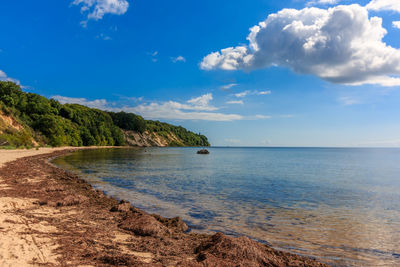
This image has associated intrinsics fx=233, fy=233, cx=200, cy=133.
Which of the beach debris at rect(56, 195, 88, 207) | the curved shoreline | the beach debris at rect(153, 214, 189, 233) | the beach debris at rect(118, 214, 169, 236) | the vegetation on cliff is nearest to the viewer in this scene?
the curved shoreline

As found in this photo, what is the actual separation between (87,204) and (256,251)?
8815mm

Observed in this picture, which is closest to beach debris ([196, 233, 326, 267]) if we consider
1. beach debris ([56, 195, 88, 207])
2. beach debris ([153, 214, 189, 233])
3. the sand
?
beach debris ([153, 214, 189, 233])

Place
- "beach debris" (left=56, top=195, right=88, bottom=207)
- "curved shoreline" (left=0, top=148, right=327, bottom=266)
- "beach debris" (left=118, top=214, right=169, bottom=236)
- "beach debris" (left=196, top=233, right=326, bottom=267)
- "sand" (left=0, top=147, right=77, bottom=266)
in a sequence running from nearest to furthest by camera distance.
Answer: "sand" (left=0, top=147, right=77, bottom=266) → "curved shoreline" (left=0, top=148, right=327, bottom=266) → "beach debris" (left=196, top=233, right=326, bottom=267) → "beach debris" (left=118, top=214, right=169, bottom=236) → "beach debris" (left=56, top=195, right=88, bottom=207)

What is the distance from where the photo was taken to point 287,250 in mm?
8031

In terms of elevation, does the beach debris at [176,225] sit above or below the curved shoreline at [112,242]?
below

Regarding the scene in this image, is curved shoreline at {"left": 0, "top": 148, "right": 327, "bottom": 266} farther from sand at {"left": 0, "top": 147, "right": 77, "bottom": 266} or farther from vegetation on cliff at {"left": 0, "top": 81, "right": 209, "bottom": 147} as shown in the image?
vegetation on cliff at {"left": 0, "top": 81, "right": 209, "bottom": 147}

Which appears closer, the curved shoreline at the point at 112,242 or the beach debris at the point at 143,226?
the curved shoreline at the point at 112,242

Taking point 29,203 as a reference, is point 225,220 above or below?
below

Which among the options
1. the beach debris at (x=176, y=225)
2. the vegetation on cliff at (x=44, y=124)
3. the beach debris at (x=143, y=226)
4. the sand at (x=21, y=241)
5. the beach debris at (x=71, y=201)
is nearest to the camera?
the sand at (x=21, y=241)

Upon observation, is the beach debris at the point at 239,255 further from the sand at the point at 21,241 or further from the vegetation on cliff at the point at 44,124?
the vegetation on cliff at the point at 44,124

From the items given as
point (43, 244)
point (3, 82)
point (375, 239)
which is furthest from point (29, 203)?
point (3, 82)

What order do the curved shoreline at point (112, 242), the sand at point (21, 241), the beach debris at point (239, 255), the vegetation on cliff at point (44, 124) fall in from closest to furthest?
1. the sand at point (21, 241)
2. the curved shoreline at point (112, 242)
3. the beach debris at point (239, 255)
4. the vegetation on cliff at point (44, 124)

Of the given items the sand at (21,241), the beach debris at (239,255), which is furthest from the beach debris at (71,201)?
the beach debris at (239,255)

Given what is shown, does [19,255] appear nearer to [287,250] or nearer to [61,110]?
[287,250]
